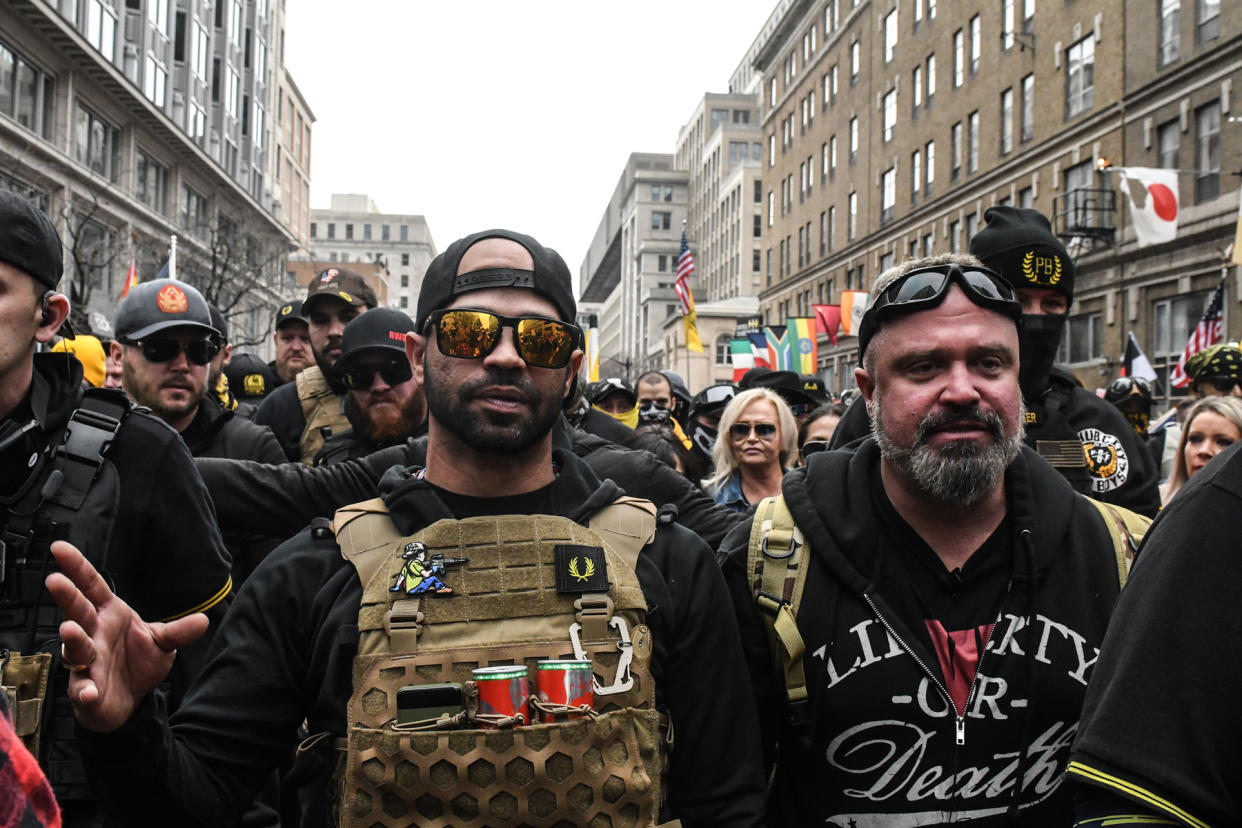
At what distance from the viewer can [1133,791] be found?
4.87ft

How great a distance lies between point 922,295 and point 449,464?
4.39 feet

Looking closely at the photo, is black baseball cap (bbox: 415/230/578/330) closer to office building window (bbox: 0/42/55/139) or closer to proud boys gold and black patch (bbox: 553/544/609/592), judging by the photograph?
proud boys gold and black patch (bbox: 553/544/609/592)

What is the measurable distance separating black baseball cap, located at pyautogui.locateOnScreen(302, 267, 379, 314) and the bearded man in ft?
12.4

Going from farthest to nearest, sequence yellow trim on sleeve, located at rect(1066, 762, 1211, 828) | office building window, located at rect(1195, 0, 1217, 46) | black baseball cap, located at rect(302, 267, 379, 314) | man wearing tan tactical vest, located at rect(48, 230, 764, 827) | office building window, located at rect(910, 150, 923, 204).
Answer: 1. office building window, located at rect(910, 150, 923, 204)
2. office building window, located at rect(1195, 0, 1217, 46)
3. black baseball cap, located at rect(302, 267, 379, 314)
4. man wearing tan tactical vest, located at rect(48, 230, 764, 827)
5. yellow trim on sleeve, located at rect(1066, 762, 1211, 828)

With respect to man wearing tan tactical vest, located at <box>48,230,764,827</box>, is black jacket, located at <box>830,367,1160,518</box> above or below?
above

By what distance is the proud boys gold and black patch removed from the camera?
230 centimetres

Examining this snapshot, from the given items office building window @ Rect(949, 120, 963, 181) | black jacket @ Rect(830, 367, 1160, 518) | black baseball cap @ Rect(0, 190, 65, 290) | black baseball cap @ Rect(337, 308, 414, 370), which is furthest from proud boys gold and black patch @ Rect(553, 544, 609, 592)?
office building window @ Rect(949, 120, 963, 181)

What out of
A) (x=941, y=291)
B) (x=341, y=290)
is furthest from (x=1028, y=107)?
(x=941, y=291)

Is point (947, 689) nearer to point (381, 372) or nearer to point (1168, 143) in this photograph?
point (381, 372)

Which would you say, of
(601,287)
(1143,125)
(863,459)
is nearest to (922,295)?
(863,459)

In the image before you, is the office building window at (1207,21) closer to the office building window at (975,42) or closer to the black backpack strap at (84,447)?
the office building window at (975,42)

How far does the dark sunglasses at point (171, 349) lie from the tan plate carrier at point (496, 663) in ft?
7.75

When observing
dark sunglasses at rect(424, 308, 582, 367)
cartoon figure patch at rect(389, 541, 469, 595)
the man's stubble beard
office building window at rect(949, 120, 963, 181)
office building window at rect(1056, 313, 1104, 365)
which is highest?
office building window at rect(949, 120, 963, 181)

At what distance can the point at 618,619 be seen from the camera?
2.28 m
